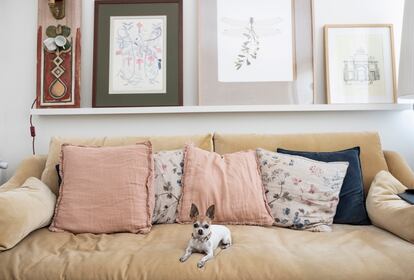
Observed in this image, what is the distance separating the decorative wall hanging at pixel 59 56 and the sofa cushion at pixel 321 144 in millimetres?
1000

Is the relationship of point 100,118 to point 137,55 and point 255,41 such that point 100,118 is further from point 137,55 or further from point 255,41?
point 255,41

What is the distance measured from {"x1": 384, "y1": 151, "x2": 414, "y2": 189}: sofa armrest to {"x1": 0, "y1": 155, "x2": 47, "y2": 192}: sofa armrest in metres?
1.86

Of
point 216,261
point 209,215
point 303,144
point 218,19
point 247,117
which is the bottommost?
point 216,261

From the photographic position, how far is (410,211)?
134 centimetres

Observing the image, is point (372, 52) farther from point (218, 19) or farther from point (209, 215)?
point (209, 215)

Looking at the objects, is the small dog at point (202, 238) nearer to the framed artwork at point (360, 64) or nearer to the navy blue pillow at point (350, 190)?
the navy blue pillow at point (350, 190)

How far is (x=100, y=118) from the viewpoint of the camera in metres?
2.25

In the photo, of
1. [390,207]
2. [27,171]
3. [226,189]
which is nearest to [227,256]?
[226,189]

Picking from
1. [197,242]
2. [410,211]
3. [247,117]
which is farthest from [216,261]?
[247,117]

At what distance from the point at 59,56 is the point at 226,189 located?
4.48 ft

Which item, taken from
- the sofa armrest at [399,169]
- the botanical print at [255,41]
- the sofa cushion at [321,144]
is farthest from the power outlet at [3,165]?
the sofa armrest at [399,169]

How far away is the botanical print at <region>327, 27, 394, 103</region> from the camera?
7.16ft

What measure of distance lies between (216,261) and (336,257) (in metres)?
0.40

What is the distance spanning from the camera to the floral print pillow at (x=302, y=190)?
5.31ft
